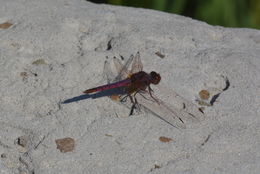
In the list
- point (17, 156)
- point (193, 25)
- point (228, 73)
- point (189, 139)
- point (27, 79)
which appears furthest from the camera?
point (193, 25)

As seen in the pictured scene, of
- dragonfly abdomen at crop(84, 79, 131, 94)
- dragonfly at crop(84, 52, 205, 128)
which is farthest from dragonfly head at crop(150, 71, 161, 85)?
dragonfly abdomen at crop(84, 79, 131, 94)

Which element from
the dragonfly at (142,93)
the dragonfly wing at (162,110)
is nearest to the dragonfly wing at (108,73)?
the dragonfly at (142,93)

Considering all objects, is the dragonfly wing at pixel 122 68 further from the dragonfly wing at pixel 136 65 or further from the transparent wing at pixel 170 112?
the transparent wing at pixel 170 112

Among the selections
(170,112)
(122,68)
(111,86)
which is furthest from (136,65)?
(170,112)

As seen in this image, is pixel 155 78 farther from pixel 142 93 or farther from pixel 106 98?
pixel 106 98

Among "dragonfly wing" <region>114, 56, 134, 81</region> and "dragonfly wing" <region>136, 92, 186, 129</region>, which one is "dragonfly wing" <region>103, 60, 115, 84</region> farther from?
"dragonfly wing" <region>136, 92, 186, 129</region>

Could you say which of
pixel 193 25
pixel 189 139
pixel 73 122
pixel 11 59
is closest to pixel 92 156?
pixel 73 122

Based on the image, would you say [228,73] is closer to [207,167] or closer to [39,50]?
[207,167]
